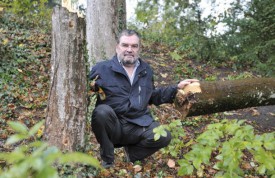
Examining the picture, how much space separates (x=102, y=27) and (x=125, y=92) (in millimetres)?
2885

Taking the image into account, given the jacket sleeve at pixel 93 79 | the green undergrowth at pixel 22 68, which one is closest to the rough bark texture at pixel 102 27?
the green undergrowth at pixel 22 68

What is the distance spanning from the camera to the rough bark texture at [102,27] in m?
6.66

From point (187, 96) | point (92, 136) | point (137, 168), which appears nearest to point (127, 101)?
point (187, 96)

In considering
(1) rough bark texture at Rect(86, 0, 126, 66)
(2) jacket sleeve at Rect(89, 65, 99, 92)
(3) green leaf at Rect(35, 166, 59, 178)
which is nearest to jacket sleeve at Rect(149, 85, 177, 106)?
(2) jacket sleeve at Rect(89, 65, 99, 92)

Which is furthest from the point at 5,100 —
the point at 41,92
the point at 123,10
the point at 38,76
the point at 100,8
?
the point at 123,10

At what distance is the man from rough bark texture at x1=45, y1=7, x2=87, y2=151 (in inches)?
23.6

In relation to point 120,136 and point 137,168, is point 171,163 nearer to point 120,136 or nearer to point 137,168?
point 137,168

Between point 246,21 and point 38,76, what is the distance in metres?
5.42

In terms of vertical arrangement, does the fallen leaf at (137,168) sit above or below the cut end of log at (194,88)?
below

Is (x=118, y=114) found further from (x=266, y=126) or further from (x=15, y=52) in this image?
(x=15, y=52)

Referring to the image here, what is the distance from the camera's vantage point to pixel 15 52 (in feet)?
26.1

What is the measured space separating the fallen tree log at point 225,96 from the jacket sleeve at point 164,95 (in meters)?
0.12

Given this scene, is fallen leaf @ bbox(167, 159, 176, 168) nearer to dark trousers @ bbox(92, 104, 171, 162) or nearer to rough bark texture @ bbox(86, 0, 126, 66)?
dark trousers @ bbox(92, 104, 171, 162)

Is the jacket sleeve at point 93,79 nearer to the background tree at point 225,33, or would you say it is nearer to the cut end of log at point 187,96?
the cut end of log at point 187,96
